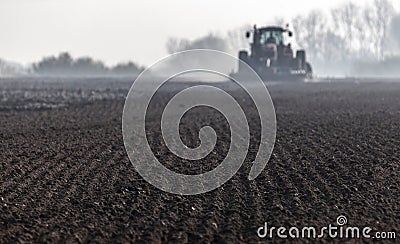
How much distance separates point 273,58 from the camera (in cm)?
3647

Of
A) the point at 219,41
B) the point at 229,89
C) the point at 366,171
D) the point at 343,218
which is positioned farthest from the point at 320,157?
the point at 219,41

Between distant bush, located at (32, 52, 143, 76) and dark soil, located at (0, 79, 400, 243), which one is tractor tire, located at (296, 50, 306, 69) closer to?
dark soil, located at (0, 79, 400, 243)

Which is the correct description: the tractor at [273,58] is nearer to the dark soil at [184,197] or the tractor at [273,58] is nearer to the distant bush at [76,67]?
the dark soil at [184,197]

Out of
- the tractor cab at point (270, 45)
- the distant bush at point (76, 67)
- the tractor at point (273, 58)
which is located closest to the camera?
the tractor at point (273, 58)

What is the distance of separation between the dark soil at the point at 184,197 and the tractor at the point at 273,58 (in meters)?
22.8

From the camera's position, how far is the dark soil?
594cm

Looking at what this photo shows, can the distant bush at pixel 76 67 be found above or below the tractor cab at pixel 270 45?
below

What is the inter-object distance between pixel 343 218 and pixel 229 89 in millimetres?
21765

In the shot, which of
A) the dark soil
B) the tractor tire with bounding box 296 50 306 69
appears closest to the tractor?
the tractor tire with bounding box 296 50 306 69

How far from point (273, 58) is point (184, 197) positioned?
98.6 ft

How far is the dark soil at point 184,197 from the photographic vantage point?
19.5 feet

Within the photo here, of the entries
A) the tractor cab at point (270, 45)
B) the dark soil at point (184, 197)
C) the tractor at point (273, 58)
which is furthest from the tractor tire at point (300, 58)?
the dark soil at point (184, 197)

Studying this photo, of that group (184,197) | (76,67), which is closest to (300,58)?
(184,197)

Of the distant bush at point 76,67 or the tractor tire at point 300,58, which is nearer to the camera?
the tractor tire at point 300,58
